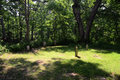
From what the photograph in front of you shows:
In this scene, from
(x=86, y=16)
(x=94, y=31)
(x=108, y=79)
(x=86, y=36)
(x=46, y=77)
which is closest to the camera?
(x=108, y=79)

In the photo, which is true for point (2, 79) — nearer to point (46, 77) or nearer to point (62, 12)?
point (46, 77)

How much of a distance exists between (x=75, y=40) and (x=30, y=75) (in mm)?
16329

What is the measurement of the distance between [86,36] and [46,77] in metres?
14.9

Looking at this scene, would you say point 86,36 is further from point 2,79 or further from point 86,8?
point 2,79

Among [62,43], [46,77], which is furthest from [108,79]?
[62,43]

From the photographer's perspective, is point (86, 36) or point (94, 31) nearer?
point (86, 36)

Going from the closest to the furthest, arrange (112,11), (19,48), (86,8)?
(19,48)
(112,11)
(86,8)

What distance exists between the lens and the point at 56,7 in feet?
61.9

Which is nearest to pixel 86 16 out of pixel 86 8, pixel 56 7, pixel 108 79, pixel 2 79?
pixel 86 8

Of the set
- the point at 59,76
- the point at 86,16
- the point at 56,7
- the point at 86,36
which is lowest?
the point at 59,76

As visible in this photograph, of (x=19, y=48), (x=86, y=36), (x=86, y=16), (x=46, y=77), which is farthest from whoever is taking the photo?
(x=86, y=16)

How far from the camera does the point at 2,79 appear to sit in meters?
4.78

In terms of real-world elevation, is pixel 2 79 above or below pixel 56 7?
below

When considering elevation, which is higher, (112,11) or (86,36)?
(112,11)
